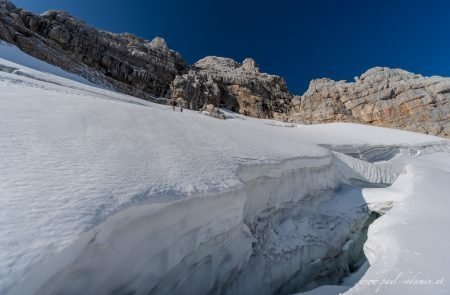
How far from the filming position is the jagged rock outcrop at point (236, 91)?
A: 126 feet

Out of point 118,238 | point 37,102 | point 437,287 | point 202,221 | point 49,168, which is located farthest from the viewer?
point 37,102

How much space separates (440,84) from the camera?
29609 mm

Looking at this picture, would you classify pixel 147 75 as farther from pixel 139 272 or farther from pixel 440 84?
pixel 139 272

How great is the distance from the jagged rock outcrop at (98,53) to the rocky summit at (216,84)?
11cm

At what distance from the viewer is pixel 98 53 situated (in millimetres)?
35344

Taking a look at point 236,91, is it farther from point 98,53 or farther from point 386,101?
point 386,101

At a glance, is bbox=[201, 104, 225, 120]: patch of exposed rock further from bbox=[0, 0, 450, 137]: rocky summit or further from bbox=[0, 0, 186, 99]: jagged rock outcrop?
bbox=[0, 0, 186, 99]: jagged rock outcrop

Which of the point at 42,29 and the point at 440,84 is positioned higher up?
the point at 440,84

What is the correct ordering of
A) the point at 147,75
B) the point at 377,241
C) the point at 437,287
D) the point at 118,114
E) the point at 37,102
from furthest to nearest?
the point at 147,75 < the point at 118,114 < the point at 37,102 < the point at 377,241 < the point at 437,287

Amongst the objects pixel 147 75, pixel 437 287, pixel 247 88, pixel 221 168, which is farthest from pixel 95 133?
pixel 247 88

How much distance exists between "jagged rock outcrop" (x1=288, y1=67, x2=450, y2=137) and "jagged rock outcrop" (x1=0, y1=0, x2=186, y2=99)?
70.2 feet

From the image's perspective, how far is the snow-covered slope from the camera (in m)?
1.60

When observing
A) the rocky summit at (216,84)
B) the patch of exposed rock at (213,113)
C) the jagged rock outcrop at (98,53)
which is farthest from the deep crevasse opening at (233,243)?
the jagged rock outcrop at (98,53)

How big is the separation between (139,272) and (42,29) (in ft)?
133
